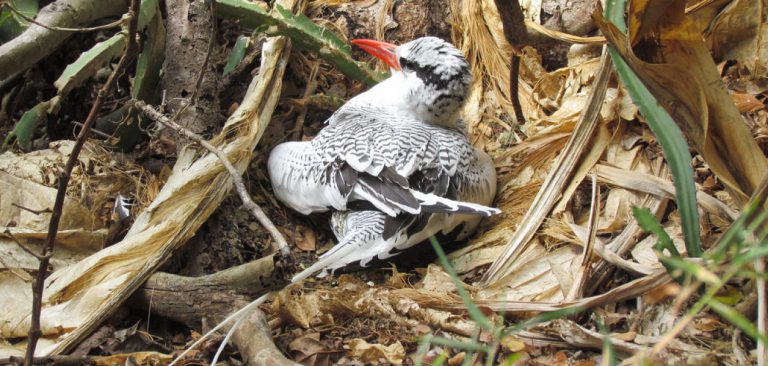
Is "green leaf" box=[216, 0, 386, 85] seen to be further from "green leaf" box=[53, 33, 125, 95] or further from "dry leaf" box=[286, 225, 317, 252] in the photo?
"dry leaf" box=[286, 225, 317, 252]

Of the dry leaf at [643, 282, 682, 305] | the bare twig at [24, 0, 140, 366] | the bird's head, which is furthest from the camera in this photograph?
the bird's head

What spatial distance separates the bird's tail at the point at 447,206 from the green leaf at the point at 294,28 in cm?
109

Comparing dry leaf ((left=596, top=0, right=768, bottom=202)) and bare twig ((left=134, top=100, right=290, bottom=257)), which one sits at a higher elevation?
dry leaf ((left=596, top=0, right=768, bottom=202))

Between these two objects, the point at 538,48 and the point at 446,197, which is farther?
the point at 538,48

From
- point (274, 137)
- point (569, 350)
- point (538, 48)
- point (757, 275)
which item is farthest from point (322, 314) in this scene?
point (538, 48)

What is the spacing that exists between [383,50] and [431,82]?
1.40 feet

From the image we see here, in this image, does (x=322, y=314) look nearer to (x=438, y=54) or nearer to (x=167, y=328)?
(x=167, y=328)

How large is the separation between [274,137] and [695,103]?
1966 mm

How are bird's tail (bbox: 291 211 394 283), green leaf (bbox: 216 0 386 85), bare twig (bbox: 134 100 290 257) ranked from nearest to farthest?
bare twig (bbox: 134 100 290 257)
bird's tail (bbox: 291 211 394 283)
green leaf (bbox: 216 0 386 85)

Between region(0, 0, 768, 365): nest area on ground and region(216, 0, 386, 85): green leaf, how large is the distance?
5 centimetres

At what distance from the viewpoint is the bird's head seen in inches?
131

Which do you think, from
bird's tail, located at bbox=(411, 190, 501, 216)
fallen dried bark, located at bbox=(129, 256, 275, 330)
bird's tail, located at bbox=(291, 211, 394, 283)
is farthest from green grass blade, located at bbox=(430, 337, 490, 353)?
bird's tail, located at bbox=(291, 211, 394, 283)

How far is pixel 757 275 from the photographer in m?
1.12

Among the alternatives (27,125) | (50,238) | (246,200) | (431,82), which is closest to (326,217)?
(431,82)
